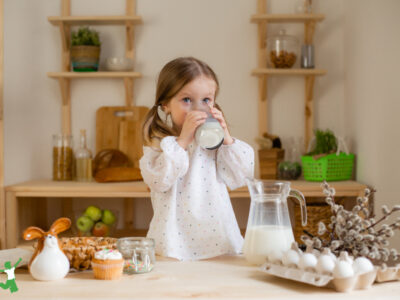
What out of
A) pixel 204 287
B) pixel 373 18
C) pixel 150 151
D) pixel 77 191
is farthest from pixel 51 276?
pixel 373 18

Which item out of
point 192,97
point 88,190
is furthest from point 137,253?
point 88,190

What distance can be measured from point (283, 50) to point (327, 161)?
2.28 ft

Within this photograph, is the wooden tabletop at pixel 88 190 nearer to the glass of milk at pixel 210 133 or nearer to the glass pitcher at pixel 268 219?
the glass of milk at pixel 210 133

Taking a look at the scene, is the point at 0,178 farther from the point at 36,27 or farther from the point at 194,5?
the point at 194,5

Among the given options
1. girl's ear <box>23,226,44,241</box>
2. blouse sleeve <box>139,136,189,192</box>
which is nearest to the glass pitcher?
blouse sleeve <box>139,136,189,192</box>

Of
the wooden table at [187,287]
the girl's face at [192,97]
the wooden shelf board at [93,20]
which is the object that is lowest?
the wooden table at [187,287]

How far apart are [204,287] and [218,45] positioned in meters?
2.38

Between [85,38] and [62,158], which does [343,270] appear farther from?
[85,38]

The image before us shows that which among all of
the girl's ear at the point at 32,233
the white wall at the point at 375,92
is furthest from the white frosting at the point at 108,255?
the white wall at the point at 375,92

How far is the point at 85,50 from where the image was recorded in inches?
116

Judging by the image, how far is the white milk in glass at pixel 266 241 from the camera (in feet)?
3.50

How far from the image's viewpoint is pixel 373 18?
Result: 2494 millimetres

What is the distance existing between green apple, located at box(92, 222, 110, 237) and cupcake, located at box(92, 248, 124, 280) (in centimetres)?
176

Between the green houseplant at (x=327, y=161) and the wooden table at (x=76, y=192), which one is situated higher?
the green houseplant at (x=327, y=161)
